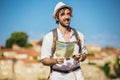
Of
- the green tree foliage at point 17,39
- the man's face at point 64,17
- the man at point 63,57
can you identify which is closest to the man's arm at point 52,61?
the man at point 63,57

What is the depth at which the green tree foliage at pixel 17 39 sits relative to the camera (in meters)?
5.61

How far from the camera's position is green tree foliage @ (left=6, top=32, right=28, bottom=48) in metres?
5.61

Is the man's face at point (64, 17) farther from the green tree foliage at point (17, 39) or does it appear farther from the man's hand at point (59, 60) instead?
the green tree foliage at point (17, 39)

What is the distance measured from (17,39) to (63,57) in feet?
14.0

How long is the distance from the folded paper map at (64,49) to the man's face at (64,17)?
3.6 inches

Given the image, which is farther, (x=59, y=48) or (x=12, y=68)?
(x=12, y=68)

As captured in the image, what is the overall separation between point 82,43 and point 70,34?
0.07 meters

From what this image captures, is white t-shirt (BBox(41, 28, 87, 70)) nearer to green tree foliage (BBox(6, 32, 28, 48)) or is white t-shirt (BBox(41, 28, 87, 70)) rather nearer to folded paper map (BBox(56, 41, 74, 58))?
folded paper map (BBox(56, 41, 74, 58))

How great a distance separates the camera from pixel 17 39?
5.75m

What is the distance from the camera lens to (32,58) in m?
6.21

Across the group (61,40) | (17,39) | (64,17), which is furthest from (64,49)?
(17,39)

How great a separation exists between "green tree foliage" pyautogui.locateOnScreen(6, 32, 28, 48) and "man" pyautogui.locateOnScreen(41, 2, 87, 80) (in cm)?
391

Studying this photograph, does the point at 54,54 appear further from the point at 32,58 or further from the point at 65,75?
the point at 32,58

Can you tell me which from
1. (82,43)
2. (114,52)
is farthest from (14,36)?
(82,43)
